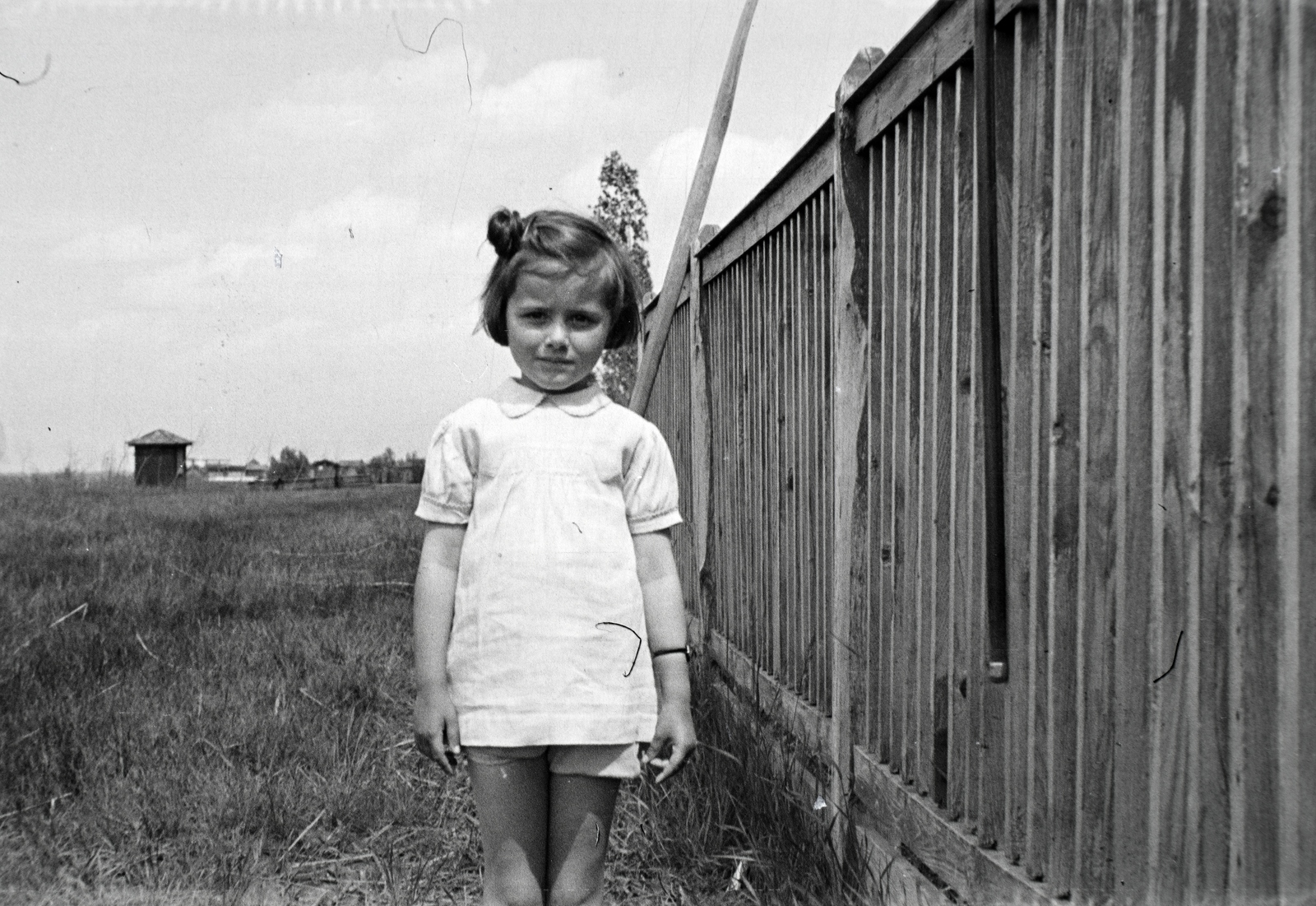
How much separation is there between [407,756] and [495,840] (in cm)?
196

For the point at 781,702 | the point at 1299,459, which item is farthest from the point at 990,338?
the point at 781,702

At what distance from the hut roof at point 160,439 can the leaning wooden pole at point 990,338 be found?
28.8m

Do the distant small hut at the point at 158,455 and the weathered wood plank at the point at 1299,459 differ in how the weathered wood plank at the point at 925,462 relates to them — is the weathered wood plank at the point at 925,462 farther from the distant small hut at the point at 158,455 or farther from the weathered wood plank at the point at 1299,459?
the distant small hut at the point at 158,455

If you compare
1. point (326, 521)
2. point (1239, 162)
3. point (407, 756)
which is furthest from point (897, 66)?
point (326, 521)

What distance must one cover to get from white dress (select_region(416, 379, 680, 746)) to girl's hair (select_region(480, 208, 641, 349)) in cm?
15

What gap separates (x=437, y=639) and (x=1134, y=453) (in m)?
1.11

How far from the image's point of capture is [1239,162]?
4.27 feet

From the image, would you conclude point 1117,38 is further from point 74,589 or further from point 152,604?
point 74,589

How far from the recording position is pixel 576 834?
194 cm

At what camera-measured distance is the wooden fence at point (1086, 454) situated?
128cm

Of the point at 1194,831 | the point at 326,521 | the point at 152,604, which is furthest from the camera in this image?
the point at 326,521

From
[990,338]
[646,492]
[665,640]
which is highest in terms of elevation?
[990,338]

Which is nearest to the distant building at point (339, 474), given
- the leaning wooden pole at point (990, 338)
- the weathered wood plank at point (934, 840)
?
the weathered wood plank at point (934, 840)

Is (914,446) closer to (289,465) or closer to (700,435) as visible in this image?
(700,435)
